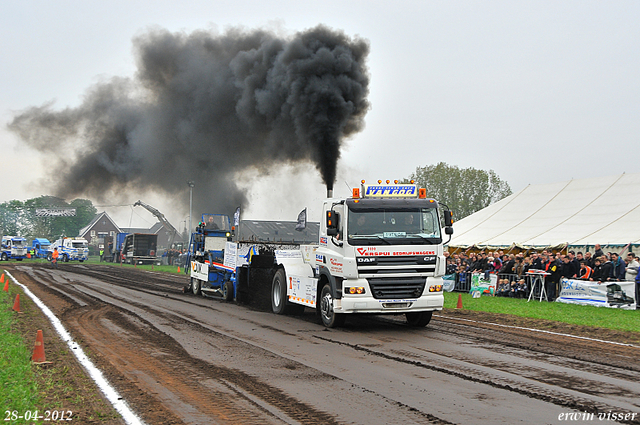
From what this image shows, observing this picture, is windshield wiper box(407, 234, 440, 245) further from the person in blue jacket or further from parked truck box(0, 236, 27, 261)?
parked truck box(0, 236, 27, 261)

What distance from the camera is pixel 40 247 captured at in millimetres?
65688

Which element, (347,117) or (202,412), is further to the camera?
(347,117)

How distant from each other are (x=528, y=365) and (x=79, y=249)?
57300 millimetres

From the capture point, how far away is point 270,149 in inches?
1093

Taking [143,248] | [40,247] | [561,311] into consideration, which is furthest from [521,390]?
[40,247]

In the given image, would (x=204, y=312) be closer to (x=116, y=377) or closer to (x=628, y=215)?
(x=116, y=377)

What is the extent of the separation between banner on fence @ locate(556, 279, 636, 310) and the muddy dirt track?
4.69 m

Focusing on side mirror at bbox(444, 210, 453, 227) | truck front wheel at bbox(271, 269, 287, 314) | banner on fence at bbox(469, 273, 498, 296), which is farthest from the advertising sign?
side mirror at bbox(444, 210, 453, 227)

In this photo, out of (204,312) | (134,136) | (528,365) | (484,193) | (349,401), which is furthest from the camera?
(484,193)

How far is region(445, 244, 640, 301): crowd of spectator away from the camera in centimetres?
1677

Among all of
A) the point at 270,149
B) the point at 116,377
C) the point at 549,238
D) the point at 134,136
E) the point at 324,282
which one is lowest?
the point at 116,377

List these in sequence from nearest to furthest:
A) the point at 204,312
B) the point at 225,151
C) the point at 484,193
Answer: the point at 204,312, the point at 225,151, the point at 484,193

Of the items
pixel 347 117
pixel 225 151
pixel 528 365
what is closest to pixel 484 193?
pixel 225 151

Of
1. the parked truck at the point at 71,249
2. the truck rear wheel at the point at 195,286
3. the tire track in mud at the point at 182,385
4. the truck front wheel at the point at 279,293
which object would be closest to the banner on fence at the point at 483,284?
the truck front wheel at the point at 279,293
